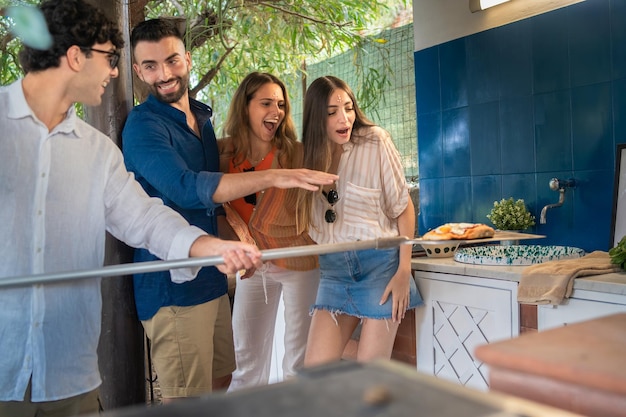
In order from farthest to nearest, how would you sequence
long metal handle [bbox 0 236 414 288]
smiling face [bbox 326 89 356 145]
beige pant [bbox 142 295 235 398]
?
smiling face [bbox 326 89 356 145] → beige pant [bbox 142 295 235 398] → long metal handle [bbox 0 236 414 288]

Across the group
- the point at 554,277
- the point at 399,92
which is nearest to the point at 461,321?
the point at 554,277

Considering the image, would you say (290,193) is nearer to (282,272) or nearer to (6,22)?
(282,272)

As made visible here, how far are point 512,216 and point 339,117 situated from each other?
832 millimetres

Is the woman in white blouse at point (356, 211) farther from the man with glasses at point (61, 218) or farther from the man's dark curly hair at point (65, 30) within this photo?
the man's dark curly hair at point (65, 30)

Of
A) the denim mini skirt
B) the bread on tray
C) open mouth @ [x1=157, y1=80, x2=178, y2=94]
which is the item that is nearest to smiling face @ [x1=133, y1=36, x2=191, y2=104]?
open mouth @ [x1=157, y1=80, x2=178, y2=94]

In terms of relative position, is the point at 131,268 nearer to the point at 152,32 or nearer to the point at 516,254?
the point at 152,32

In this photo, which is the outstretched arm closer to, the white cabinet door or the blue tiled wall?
the white cabinet door

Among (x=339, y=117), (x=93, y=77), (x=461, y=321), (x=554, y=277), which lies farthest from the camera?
(x=461, y=321)

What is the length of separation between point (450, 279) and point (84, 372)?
1.20 m

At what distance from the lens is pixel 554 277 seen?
1806 millimetres

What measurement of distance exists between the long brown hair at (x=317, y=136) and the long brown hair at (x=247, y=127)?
0.06m

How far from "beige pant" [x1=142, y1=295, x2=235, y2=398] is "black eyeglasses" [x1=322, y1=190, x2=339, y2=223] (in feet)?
1.59

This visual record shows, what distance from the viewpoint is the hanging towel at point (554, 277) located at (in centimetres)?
178

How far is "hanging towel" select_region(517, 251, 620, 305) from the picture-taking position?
1.78 meters
